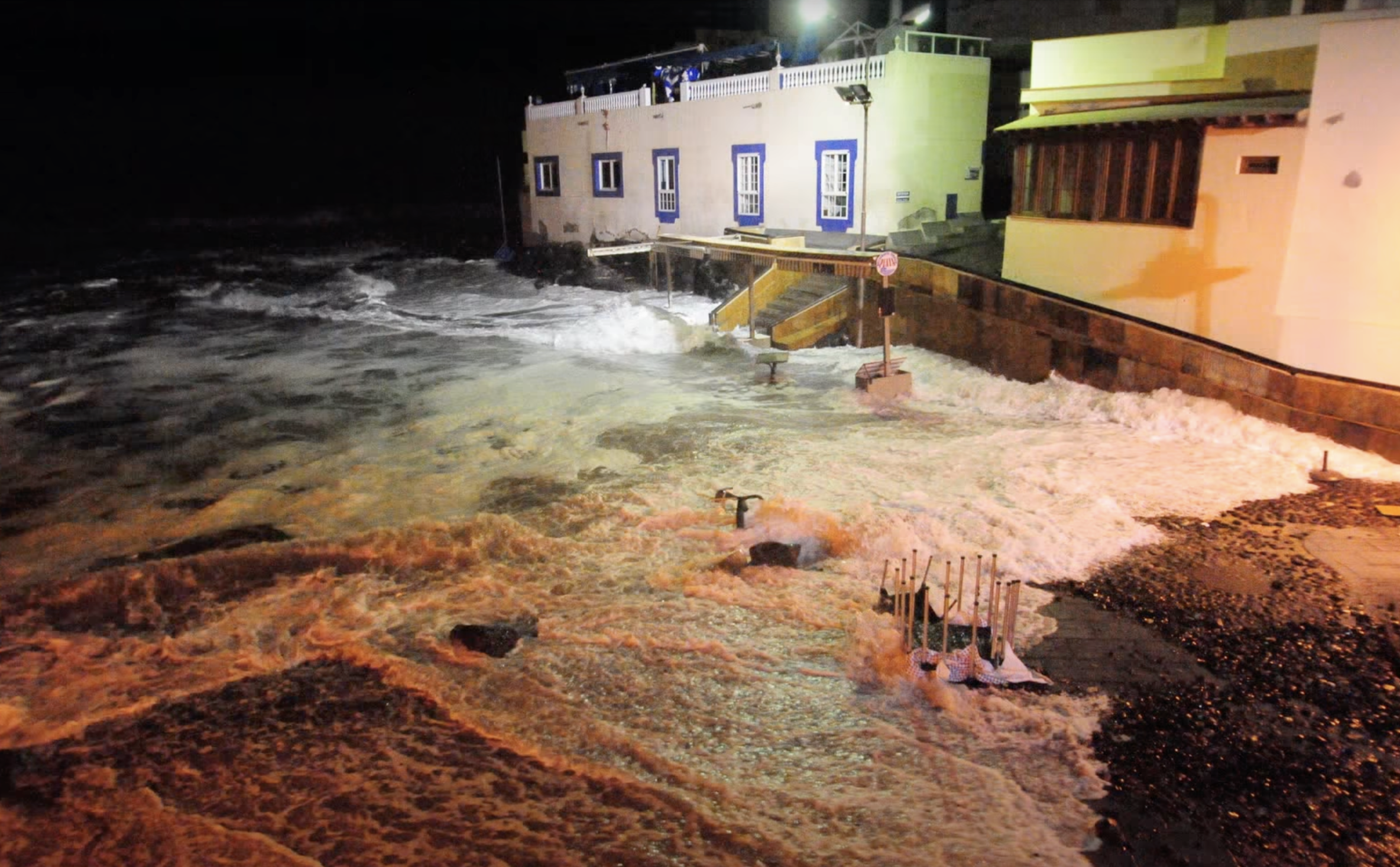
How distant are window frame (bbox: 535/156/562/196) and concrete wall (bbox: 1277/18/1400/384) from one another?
1027 inches

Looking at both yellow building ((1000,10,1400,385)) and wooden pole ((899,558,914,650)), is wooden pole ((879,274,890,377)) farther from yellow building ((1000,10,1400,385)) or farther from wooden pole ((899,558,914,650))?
wooden pole ((899,558,914,650))

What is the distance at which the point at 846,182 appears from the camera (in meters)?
21.4

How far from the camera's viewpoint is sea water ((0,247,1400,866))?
18.8ft

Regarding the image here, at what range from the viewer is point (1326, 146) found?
10984mm

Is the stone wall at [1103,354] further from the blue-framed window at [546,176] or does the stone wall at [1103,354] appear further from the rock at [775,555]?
the blue-framed window at [546,176]

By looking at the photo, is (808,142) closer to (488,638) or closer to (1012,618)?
(1012,618)

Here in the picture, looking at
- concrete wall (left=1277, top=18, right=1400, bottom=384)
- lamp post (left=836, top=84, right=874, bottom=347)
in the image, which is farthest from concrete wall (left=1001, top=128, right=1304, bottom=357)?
lamp post (left=836, top=84, right=874, bottom=347)

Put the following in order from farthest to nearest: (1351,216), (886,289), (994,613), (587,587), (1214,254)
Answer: (886,289)
(1214,254)
(1351,216)
(587,587)
(994,613)

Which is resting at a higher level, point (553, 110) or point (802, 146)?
point (553, 110)

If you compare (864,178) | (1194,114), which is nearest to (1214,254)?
(1194,114)

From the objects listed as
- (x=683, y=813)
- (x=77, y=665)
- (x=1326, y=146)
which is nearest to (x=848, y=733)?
(x=683, y=813)

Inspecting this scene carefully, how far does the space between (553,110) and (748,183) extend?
11425 mm

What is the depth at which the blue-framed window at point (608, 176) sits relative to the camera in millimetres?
29828

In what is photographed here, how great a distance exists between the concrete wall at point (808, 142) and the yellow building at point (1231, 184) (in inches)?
163
